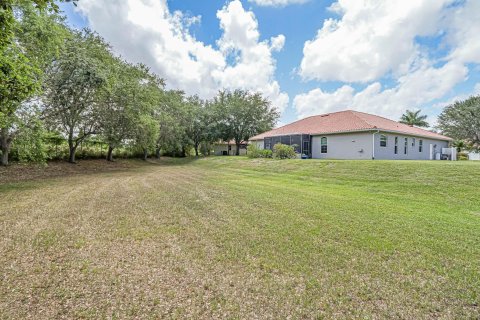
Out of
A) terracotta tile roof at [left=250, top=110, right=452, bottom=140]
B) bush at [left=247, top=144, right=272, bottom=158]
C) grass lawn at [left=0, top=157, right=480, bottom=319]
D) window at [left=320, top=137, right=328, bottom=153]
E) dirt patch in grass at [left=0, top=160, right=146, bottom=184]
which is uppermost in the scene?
terracotta tile roof at [left=250, top=110, right=452, bottom=140]

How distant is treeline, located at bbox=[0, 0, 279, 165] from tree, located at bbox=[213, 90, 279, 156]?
287 inches

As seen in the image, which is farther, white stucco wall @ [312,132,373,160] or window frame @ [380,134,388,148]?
window frame @ [380,134,388,148]

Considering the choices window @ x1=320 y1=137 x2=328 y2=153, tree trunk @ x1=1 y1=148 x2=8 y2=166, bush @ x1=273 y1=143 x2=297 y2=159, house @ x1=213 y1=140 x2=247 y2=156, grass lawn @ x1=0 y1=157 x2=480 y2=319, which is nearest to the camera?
grass lawn @ x1=0 y1=157 x2=480 y2=319

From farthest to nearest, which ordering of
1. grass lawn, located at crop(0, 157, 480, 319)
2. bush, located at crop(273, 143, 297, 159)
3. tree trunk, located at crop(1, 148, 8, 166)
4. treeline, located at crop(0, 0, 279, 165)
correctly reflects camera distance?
bush, located at crop(273, 143, 297, 159) < tree trunk, located at crop(1, 148, 8, 166) < treeline, located at crop(0, 0, 279, 165) < grass lawn, located at crop(0, 157, 480, 319)

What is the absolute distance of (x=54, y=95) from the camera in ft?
47.2

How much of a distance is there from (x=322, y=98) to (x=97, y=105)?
74.4ft

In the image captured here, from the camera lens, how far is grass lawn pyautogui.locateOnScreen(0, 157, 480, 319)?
2.68 meters

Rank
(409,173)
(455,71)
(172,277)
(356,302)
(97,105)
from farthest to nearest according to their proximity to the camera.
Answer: (455,71) < (97,105) < (409,173) < (172,277) < (356,302)

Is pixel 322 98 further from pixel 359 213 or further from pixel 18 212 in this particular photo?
pixel 18 212

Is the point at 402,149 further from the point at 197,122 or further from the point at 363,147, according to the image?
the point at 197,122

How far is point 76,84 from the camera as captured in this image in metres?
14.2

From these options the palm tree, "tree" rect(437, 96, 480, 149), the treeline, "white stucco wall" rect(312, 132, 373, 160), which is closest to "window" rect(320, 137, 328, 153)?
"white stucco wall" rect(312, 132, 373, 160)

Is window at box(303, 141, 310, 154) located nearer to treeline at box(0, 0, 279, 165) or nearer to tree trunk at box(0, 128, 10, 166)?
treeline at box(0, 0, 279, 165)

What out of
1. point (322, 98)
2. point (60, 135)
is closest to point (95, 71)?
point (60, 135)
